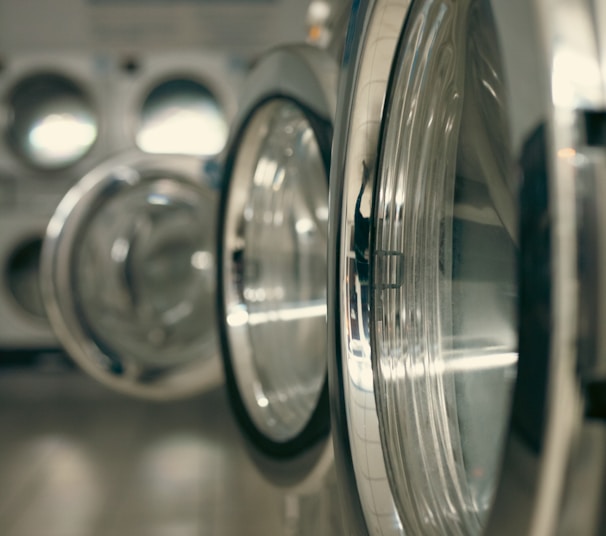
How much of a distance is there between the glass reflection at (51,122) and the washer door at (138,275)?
560 millimetres

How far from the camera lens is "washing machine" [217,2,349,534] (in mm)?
594

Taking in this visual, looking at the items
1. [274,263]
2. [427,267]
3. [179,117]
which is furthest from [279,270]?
[179,117]

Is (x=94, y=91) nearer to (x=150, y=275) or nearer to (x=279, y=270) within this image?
(x=150, y=275)

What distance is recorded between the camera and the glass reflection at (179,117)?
80.7 inches

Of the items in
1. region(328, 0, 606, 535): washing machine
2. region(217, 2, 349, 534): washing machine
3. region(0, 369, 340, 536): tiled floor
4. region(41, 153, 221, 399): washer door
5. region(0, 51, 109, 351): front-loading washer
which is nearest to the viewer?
region(328, 0, 606, 535): washing machine

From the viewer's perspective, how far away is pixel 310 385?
0.74 m

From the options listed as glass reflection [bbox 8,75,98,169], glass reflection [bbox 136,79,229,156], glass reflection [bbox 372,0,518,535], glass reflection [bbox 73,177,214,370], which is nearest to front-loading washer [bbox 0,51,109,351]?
glass reflection [bbox 8,75,98,169]

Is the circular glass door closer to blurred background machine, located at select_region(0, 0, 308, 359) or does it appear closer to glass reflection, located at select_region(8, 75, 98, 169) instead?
blurred background machine, located at select_region(0, 0, 308, 359)

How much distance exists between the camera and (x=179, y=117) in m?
2.05

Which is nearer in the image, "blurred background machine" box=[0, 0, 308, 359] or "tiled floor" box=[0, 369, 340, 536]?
"tiled floor" box=[0, 369, 340, 536]

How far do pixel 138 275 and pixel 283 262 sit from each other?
2.52ft

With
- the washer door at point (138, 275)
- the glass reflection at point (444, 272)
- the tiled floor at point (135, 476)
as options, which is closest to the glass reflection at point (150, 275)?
the washer door at point (138, 275)

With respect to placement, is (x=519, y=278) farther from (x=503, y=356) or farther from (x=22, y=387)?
(x=22, y=387)

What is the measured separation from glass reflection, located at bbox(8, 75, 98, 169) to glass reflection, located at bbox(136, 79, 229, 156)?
0.46 feet
